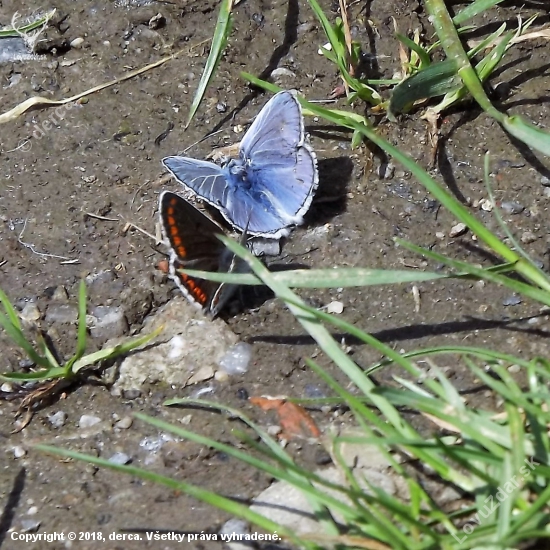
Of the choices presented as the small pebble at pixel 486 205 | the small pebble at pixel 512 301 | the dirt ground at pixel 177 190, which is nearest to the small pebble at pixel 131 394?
the dirt ground at pixel 177 190

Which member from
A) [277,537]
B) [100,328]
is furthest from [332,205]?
[277,537]

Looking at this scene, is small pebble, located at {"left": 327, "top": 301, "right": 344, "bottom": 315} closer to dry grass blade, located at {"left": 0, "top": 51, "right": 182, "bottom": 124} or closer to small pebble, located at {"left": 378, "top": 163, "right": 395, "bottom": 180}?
small pebble, located at {"left": 378, "top": 163, "right": 395, "bottom": 180}

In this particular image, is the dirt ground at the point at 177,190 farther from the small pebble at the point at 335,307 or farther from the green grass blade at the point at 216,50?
the green grass blade at the point at 216,50

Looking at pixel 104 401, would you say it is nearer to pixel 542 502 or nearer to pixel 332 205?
pixel 332 205

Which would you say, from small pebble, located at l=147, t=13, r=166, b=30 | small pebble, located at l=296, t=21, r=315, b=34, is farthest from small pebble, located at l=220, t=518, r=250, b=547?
small pebble, located at l=147, t=13, r=166, b=30

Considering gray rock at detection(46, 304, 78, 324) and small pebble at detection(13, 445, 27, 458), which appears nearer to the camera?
small pebble at detection(13, 445, 27, 458)

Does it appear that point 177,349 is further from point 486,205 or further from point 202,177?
point 486,205
